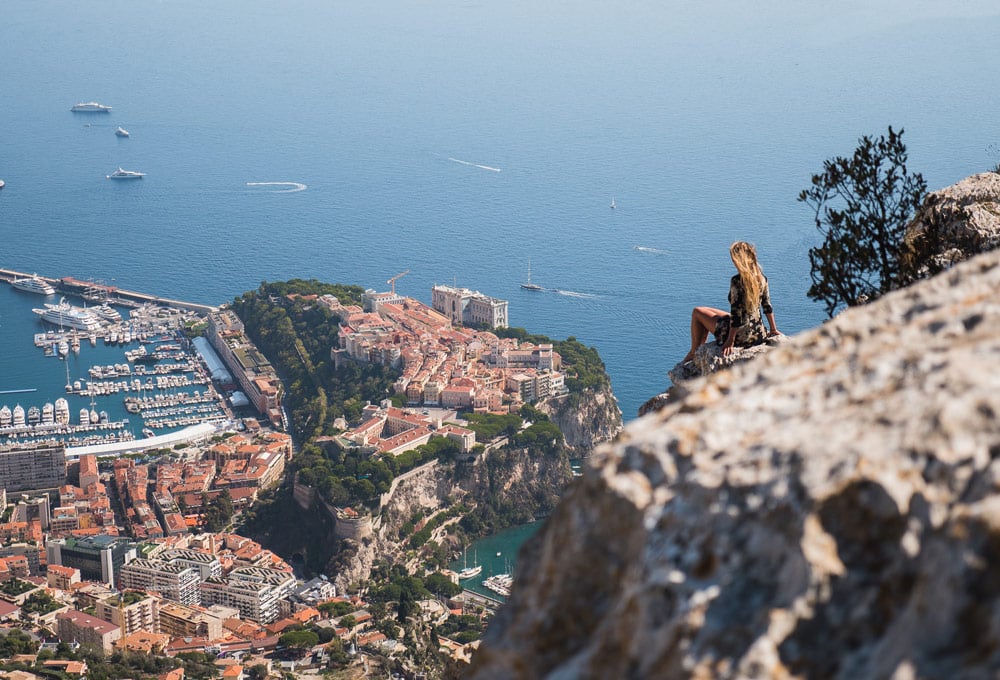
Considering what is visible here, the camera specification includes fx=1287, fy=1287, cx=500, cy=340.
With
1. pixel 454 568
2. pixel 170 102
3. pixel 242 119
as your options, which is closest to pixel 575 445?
pixel 454 568

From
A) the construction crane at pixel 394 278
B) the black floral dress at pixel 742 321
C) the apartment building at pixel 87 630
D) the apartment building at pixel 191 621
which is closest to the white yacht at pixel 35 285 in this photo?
the construction crane at pixel 394 278

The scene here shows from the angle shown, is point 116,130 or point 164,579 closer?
point 164,579

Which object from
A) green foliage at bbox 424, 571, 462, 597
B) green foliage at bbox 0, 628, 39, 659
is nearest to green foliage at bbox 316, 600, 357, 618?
green foliage at bbox 424, 571, 462, 597

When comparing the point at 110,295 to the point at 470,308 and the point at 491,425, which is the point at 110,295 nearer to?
the point at 470,308

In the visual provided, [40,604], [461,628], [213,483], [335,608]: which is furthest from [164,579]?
[213,483]

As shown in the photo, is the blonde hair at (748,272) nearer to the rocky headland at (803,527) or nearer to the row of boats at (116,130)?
the rocky headland at (803,527)

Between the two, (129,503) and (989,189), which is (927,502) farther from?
(129,503)
